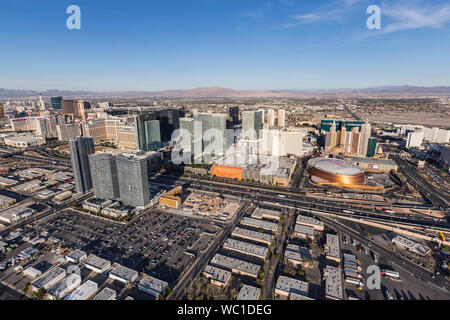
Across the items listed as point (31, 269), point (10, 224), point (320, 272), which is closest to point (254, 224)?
point (320, 272)

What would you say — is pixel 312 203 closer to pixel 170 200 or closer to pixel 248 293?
pixel 248 293

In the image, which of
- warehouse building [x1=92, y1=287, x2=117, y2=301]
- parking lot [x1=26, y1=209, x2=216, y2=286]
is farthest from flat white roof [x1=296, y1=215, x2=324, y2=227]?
warehouse building [x1=92, y1=287, x2=117, y2=301]

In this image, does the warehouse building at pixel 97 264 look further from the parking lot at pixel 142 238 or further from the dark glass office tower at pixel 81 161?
the dark glass office tower at pixel 81 161

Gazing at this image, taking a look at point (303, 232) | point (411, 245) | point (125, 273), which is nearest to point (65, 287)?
point (125, 273)

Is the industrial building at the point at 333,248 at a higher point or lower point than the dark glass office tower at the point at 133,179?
lower

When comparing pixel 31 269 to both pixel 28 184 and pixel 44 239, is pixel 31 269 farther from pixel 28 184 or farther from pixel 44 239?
pixel 28 184

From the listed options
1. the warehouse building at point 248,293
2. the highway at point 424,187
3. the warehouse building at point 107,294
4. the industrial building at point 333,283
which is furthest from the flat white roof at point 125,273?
the highway at point 424,187

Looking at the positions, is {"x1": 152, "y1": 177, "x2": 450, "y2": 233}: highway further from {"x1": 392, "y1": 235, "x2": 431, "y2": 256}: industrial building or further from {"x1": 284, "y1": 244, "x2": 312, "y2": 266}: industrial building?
{"x1": 284, "y1": 244, "x2": 312, "y2": 266}: industrial building
